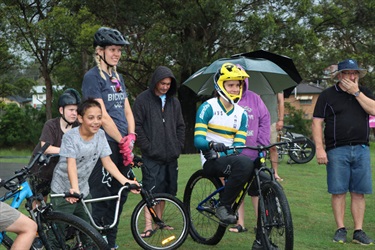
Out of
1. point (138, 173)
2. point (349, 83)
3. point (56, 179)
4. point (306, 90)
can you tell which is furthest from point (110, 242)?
point (306, 90)

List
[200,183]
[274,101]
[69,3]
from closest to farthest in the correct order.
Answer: [200,183], [274,101], [69,3]

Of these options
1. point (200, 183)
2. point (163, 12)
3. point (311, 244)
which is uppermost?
point (163, 12)

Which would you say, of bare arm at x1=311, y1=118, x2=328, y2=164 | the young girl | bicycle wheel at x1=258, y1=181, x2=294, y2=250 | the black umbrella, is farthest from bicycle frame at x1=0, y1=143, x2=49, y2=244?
the black umbrella

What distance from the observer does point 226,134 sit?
6449 millimetres

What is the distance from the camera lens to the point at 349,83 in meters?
7.00

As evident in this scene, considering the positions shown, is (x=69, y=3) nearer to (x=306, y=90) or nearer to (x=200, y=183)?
(x=200, y=183)

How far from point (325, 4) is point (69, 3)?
12544mm

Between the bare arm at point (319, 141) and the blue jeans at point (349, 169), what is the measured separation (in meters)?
0.13

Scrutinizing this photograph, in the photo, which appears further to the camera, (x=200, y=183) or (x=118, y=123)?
(x=200, y=183)

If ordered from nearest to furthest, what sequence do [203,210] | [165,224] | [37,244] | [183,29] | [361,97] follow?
[37,244]
[165,224]
[203,210]
[361,97]
[183,29]

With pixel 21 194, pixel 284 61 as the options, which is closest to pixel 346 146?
pixel 21 194

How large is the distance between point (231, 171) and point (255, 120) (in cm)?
140

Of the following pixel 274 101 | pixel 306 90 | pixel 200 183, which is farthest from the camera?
pixel 306 90

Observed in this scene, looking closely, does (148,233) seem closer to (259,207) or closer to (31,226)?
(259,207)
